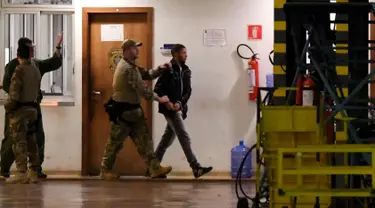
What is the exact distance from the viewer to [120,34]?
9508mm

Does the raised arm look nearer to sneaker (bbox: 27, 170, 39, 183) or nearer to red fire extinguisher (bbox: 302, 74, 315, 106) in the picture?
sneaker (bbox: 27, 170, 39, 183)

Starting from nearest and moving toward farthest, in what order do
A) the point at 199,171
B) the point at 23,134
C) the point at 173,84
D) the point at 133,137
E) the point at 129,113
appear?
1. the point at 23,134
2. the point at 129,113
3. the point at 133,137
4. the point at 199,171
5. the point at 173,84

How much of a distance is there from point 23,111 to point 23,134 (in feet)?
0.79

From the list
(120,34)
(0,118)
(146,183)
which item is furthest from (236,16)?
(0,118)

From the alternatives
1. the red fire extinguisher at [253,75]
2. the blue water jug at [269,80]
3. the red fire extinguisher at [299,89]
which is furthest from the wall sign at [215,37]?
the red fire extinguisher at [299,89]

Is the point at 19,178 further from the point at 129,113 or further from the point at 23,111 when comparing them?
the point at 129,113

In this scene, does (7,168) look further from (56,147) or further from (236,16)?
(236,16)

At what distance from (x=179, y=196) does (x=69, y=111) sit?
2.42 meters

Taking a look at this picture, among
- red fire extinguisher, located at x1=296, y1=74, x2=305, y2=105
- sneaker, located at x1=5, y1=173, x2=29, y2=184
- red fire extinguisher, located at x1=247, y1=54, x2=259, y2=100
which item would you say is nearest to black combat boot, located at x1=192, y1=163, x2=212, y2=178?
red fire extinguisher, located at x1=247, y1=54, x2=259, y2=100

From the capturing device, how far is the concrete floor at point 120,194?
7.09 meters

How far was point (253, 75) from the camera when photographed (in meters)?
9.29

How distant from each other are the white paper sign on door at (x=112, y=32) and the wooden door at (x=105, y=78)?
35 mm

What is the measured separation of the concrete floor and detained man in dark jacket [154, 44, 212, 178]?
0.30m

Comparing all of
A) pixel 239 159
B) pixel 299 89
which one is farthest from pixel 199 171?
pixel 299 89
